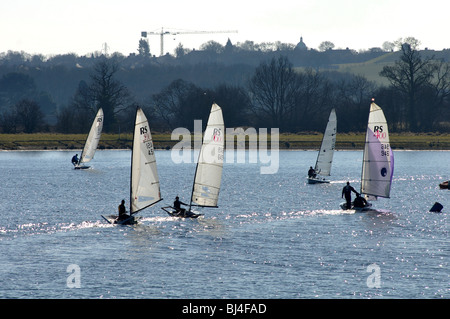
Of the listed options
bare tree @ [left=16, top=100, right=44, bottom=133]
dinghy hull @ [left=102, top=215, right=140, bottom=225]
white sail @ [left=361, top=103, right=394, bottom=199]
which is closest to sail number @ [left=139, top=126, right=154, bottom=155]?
dinghy hull @ [left=102, top=215, right=140, bottom=225]

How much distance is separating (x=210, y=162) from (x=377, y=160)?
1510 centimetres

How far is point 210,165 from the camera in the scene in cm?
5534

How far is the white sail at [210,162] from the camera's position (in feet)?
179

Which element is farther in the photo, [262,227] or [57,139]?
[57,139]

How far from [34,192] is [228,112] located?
91757 millimetres

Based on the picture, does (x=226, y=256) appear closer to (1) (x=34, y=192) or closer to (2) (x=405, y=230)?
(2) (x=405, y=230)

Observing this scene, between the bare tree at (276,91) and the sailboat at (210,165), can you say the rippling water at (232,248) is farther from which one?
the bare tree at (276,91)

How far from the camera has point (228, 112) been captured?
16688cm

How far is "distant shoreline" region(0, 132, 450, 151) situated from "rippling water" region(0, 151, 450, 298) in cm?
6925

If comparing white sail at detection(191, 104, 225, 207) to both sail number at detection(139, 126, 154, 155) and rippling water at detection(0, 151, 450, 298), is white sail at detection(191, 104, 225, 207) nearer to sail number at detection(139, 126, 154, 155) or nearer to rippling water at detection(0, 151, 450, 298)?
rippling water at detection(0, 151, 450, 298)

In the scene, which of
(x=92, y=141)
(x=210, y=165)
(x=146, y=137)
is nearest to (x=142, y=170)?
(x=146, y=137)

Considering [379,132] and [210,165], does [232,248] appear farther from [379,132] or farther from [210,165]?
[379,132]
